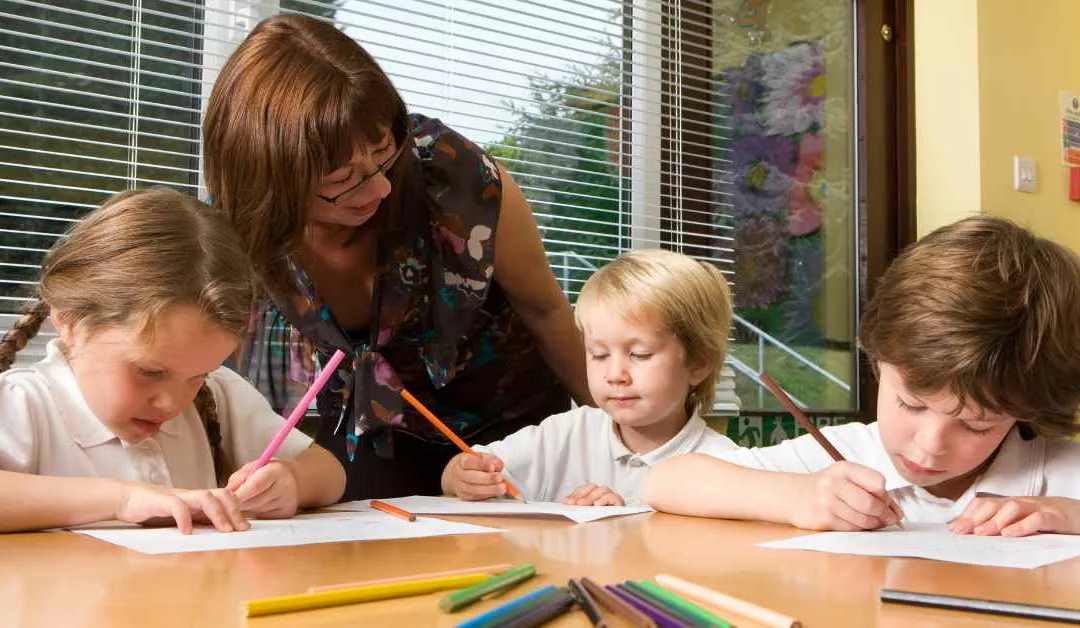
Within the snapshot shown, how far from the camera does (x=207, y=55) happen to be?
6.38ft

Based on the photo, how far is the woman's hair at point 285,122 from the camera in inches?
46.8

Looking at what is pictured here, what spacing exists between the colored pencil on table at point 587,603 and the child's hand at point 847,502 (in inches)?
18.4

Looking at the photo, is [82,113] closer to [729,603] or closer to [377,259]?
[377,259]

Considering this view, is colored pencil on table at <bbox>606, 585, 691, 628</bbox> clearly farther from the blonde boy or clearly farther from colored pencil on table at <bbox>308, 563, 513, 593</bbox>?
the blonde boy

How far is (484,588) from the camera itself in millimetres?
574

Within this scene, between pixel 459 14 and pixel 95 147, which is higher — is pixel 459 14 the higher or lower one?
the higher one

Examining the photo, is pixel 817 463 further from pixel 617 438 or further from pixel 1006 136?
pixel 1006 136

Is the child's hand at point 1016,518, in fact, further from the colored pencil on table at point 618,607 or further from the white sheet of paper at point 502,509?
the colored pencil on table at point 618,607

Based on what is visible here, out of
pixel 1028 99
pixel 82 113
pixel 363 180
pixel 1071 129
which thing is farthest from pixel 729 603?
pixel 1071 129

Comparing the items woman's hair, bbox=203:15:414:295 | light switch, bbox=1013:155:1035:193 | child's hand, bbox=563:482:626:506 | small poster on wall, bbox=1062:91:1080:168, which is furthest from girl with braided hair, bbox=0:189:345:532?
small poster on wall, bbox=1062:91:1080:168

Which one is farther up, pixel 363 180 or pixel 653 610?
pixel 363 180

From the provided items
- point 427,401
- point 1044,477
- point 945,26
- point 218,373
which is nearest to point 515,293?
point 427,401

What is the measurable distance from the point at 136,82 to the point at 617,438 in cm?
111

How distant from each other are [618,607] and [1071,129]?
124 inches
